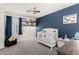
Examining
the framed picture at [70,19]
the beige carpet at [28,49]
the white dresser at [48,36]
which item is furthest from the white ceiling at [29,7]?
the beige carpet at [28,49]

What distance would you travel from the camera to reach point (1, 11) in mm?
1538

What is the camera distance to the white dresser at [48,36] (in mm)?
1618

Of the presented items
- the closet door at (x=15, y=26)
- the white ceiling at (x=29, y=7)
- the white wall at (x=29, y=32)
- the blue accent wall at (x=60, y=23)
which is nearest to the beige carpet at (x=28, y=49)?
the white wall at (x=29, y=32)

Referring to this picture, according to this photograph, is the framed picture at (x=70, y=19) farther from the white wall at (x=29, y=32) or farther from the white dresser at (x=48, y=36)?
the white wall at (x=29, y=32)

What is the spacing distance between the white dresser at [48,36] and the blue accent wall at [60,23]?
80mm

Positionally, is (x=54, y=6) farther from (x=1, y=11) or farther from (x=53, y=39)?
(x=1, y=11)

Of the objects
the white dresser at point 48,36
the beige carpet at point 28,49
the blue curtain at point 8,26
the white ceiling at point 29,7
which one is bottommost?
the beige carpet at point 28,49

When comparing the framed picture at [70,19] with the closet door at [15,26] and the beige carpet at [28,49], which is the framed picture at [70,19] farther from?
the closet door at [15,26]

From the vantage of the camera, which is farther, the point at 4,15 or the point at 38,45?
the point at 38,45

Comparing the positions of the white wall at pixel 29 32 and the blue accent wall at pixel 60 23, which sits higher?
the blue accent wall at pixel 60 23

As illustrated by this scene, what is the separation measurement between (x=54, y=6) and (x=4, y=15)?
91 cm

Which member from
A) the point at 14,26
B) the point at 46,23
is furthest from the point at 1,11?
the point at 46,23

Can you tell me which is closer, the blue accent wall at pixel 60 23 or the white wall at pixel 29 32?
the blue accent wall at pixel 60 23
